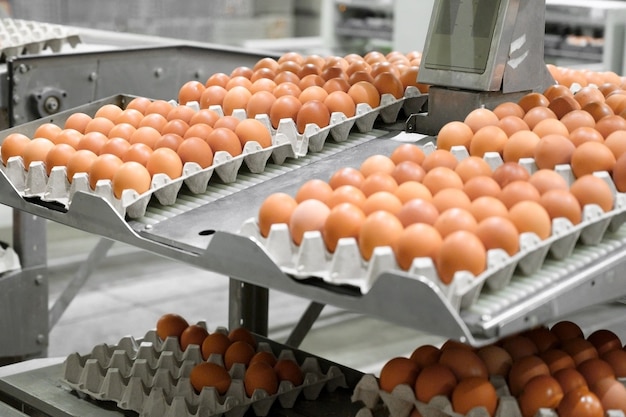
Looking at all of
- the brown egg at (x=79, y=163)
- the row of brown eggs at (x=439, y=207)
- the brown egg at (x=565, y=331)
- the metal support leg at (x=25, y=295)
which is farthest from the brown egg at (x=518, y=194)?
the metal support leg at (x=25, y=295)

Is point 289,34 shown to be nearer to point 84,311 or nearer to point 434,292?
point 84,311

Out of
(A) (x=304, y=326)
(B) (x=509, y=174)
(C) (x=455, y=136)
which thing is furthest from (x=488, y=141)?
(A) (x=304, y=326)

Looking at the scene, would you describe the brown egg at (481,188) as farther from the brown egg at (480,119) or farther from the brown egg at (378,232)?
the brown egg at (480,119)

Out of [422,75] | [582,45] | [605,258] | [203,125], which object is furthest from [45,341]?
[582,45]

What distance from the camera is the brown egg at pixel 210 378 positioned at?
2217mm

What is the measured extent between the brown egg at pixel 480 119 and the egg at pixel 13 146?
41.7 inches

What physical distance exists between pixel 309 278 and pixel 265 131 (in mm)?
681

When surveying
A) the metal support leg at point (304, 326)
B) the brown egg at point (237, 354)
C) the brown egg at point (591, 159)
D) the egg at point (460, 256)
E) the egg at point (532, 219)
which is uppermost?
the brown egg at point (591, 159)

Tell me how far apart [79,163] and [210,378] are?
57cm

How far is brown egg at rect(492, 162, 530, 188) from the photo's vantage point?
182cm

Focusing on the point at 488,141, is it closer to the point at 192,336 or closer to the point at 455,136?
the point at 455,136

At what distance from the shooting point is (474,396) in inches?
69.9

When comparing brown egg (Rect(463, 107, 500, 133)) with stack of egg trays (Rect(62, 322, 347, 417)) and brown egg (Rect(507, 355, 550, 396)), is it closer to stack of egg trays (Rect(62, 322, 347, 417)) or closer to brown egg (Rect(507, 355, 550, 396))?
brown egg (Rect(507, 355, 550, 396))

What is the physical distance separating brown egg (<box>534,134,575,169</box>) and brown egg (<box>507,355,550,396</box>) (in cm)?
38
